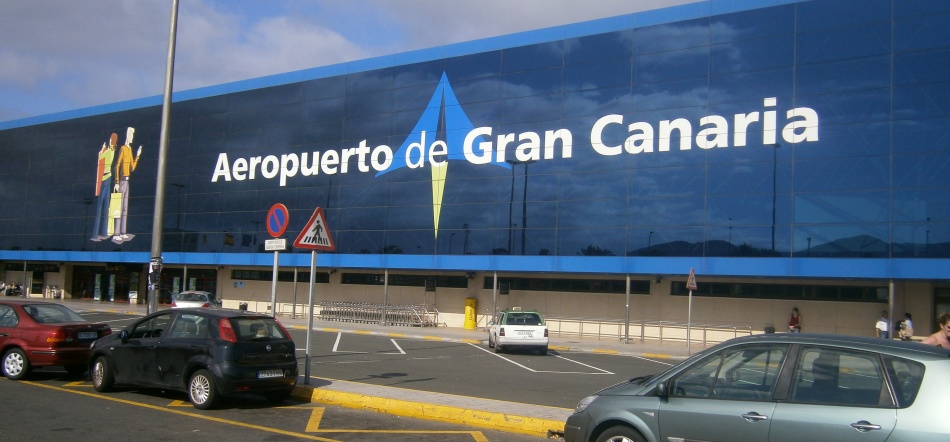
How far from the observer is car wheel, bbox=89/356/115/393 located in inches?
473

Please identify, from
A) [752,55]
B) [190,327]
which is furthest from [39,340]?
[752,55]

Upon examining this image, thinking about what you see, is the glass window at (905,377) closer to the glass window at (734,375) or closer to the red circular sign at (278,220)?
the glass window at (734,375)

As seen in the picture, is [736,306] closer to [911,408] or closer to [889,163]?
[889,163]

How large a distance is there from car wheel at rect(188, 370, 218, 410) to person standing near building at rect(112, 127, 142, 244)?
135 feet

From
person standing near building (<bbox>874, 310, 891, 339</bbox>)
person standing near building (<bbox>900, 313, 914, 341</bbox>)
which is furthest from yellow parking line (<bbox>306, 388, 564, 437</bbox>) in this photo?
person standing near building (<bbox>874, 310, 891, 339</bbox>)

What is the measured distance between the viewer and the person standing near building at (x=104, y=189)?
4916 centimetres

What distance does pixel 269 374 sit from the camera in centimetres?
1116

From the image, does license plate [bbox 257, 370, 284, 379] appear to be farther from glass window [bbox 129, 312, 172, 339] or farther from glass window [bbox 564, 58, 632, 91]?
glass window [bbox 564, 58, 632, 91]

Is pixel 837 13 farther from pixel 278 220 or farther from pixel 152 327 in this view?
pixel 152 327

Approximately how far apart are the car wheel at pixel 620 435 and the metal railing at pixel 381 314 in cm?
2861

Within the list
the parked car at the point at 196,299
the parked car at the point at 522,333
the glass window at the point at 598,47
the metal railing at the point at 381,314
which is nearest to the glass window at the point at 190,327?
the parked car at the point at 522,333

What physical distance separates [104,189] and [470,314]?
29.8 meters

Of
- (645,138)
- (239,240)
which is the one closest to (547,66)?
(645,138)

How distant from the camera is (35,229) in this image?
5331 centimetres
